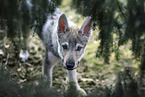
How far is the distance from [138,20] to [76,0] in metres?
0.70

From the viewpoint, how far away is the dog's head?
2240 millimetres

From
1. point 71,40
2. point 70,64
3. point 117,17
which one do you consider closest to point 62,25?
point 71,40

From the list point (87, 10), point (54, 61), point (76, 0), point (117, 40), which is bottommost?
point (54, 61)

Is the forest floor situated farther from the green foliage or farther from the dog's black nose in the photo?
the green foliage

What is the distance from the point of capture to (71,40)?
234 cm

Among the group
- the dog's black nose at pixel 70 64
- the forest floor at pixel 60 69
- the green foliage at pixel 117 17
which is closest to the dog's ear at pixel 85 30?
the green foliage at pixel 117 17

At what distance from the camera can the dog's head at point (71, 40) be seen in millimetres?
2240

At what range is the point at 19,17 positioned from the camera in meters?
Result: 1.36

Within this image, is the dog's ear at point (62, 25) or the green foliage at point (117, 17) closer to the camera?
the green foliage at point (117, 17)

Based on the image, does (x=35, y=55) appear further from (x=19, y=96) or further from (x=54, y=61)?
(x=19, y=96)

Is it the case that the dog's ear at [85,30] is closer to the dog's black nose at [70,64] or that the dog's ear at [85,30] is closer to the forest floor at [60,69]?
the dog's black nose at [70,64]

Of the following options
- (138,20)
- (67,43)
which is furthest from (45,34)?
(138,20)

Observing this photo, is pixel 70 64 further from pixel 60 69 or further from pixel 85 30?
pixel 60 69

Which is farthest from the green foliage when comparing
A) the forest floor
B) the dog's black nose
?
the forest floor
